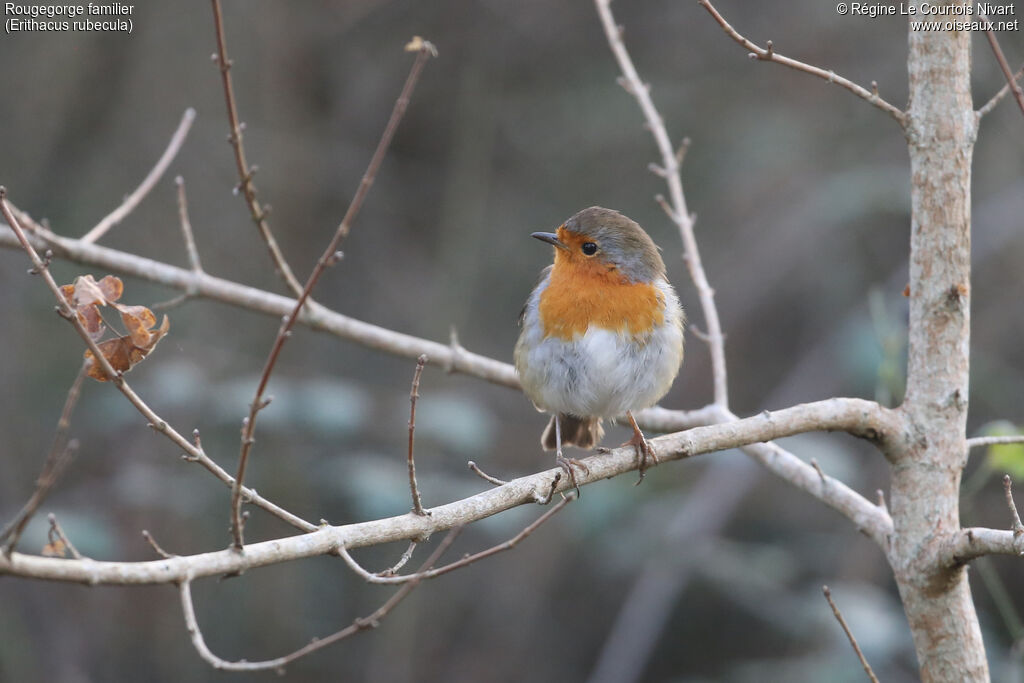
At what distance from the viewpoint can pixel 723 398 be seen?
3176 millimetres

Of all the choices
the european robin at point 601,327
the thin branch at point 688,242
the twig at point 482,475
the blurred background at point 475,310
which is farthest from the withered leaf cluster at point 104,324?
the blurred background at point 475,310

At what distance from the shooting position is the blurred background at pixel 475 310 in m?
5.37

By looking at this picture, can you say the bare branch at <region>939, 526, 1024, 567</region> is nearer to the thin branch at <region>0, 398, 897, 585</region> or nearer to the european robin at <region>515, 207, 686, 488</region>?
the thin branch at <region>0, 398, 897, 585</region>

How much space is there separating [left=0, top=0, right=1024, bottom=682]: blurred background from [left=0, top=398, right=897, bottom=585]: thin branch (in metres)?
1.90

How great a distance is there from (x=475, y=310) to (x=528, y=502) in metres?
5.68

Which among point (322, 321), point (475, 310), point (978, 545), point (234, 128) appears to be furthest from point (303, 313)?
point (475, 310)

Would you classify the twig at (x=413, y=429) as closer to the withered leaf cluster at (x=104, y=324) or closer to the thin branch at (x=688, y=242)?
the withered leaf cluster at (x=104, y=324)

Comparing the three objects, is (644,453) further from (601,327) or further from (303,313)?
(303,313)

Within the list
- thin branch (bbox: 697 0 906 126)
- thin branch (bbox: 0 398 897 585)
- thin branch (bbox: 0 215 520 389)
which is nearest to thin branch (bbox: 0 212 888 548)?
thin branch (bbox: 0 215 520 389)

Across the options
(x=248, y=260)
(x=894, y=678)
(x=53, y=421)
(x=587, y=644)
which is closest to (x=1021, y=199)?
(x=894, y=678)

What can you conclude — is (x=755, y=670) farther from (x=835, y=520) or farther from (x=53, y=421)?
(x=53, y=421)

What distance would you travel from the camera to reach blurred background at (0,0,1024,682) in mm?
5371

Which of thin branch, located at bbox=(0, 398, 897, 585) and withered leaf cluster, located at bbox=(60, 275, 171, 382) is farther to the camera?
withered leaf cluster, located at bbox=(60, 275, 171, 382)

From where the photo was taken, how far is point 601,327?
3342mm
